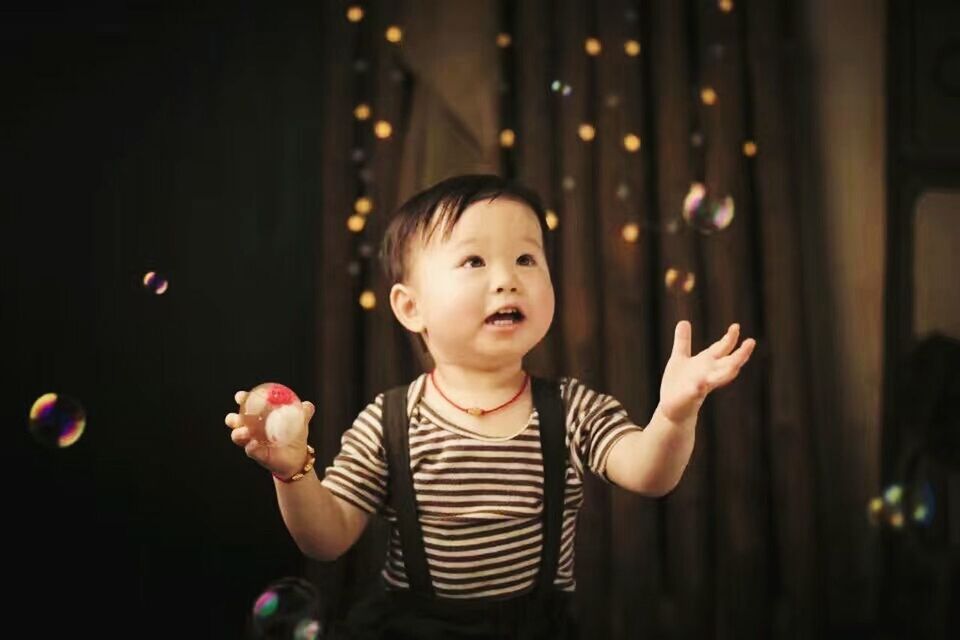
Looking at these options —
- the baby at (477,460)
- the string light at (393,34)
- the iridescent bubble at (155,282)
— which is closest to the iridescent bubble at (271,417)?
the baby at (477,460)

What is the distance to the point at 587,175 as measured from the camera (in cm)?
146

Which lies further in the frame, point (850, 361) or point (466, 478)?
point (850, 361)

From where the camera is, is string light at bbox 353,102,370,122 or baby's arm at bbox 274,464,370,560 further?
string light at bbox 353,102,370,122

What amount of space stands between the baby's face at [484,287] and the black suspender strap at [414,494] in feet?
0.32

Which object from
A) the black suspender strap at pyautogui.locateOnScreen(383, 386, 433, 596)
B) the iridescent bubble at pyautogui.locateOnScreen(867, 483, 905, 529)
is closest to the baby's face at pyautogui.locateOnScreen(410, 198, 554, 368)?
the black suspender strap at pyautogui.locateOnScreen(383, 386, 433, 596)

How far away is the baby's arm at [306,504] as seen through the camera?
0.90 m

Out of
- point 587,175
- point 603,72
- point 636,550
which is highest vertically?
point 603,72

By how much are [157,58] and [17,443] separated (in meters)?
0.60

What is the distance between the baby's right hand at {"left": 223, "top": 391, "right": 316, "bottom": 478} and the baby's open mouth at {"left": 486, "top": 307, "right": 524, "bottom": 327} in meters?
0.24

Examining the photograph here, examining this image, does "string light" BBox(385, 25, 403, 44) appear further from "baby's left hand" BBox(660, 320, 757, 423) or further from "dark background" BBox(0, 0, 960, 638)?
"baby's left hand" BBox(660, 320, 757, 423)

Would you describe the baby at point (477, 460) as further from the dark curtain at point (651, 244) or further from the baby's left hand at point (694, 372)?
the dark curtain at point (651, 244)

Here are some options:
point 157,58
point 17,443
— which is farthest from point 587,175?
point 17,443

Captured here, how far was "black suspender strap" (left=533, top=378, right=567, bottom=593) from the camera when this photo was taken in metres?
1.02

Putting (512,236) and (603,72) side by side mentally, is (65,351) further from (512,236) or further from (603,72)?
(603,72)
